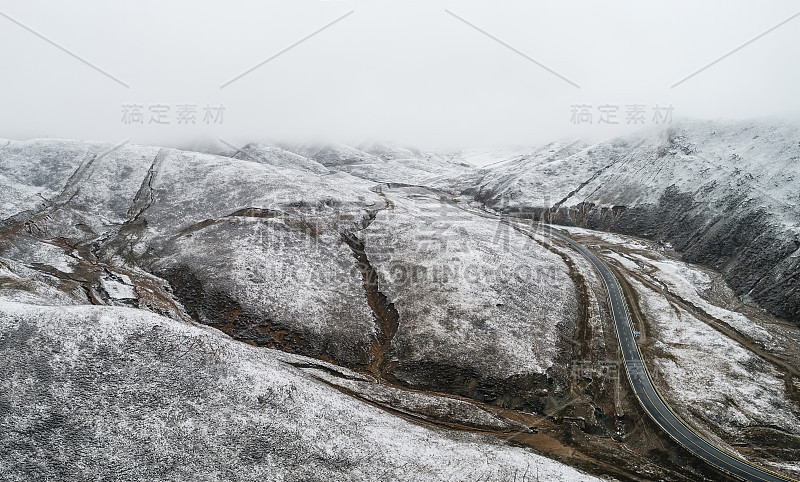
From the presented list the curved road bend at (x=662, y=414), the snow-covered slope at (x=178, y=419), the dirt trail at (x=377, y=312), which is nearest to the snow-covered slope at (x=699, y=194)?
the curved road bend at (x=662, y=414)

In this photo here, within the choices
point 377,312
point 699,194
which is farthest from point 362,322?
point 699,194

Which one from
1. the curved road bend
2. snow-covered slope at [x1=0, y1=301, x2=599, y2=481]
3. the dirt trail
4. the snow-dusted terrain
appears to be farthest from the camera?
the dirt trail

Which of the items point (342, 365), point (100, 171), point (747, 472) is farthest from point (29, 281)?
point (747, 472)

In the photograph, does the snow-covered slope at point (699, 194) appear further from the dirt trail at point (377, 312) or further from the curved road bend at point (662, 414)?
the dirt trail at point (377, 312)

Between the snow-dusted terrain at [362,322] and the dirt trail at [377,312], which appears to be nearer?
the snow-dusted terrain at [362,322]

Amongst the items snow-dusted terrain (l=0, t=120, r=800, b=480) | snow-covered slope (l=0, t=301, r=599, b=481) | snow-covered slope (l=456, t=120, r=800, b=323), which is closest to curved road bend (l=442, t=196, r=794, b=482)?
snow-dusted terrain (l=0, t=120, r=800, b=480)

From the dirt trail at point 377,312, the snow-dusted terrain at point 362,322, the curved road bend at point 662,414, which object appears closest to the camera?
the snow-dusted terrain at point 362,322

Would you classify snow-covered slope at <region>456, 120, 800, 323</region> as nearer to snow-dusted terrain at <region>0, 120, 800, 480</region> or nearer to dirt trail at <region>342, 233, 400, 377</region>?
snow-dusted terrain at <region>0, 120, 800, 480</region>

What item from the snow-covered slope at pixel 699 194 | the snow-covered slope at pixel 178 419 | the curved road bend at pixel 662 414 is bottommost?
the snow-covered slope at pixel 178 419
